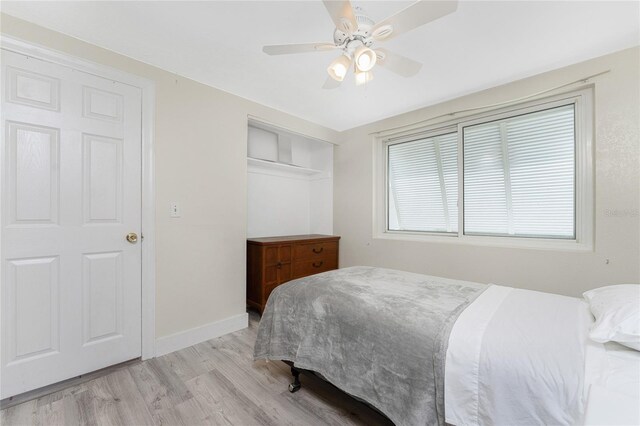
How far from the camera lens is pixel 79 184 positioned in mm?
1833

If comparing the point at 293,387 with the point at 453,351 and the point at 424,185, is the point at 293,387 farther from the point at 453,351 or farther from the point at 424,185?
the point at 424,185

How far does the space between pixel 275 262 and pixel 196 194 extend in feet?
3.53

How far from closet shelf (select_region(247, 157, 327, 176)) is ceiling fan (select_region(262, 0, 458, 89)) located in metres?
1.67

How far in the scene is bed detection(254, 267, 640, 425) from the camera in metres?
0.87

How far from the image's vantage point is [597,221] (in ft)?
6.51

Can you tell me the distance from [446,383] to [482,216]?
6.92ft

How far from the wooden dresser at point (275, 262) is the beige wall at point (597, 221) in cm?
108

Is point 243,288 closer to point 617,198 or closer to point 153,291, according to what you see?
point 153,291

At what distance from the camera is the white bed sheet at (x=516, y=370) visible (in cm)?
86

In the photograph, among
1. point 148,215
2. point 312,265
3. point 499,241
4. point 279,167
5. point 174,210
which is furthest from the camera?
point 279,167

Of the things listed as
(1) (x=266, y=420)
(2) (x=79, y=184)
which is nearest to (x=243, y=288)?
(1) (x=266, y=420)

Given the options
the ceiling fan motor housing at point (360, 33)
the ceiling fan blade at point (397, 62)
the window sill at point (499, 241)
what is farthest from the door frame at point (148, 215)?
the window sill at point (499, 241)

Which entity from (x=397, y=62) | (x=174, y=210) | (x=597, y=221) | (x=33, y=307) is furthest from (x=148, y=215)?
(x=597, y=221)

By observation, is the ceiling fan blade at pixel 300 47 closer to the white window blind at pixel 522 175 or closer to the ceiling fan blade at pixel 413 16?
the ceiling fan blade at pixel 413 16
